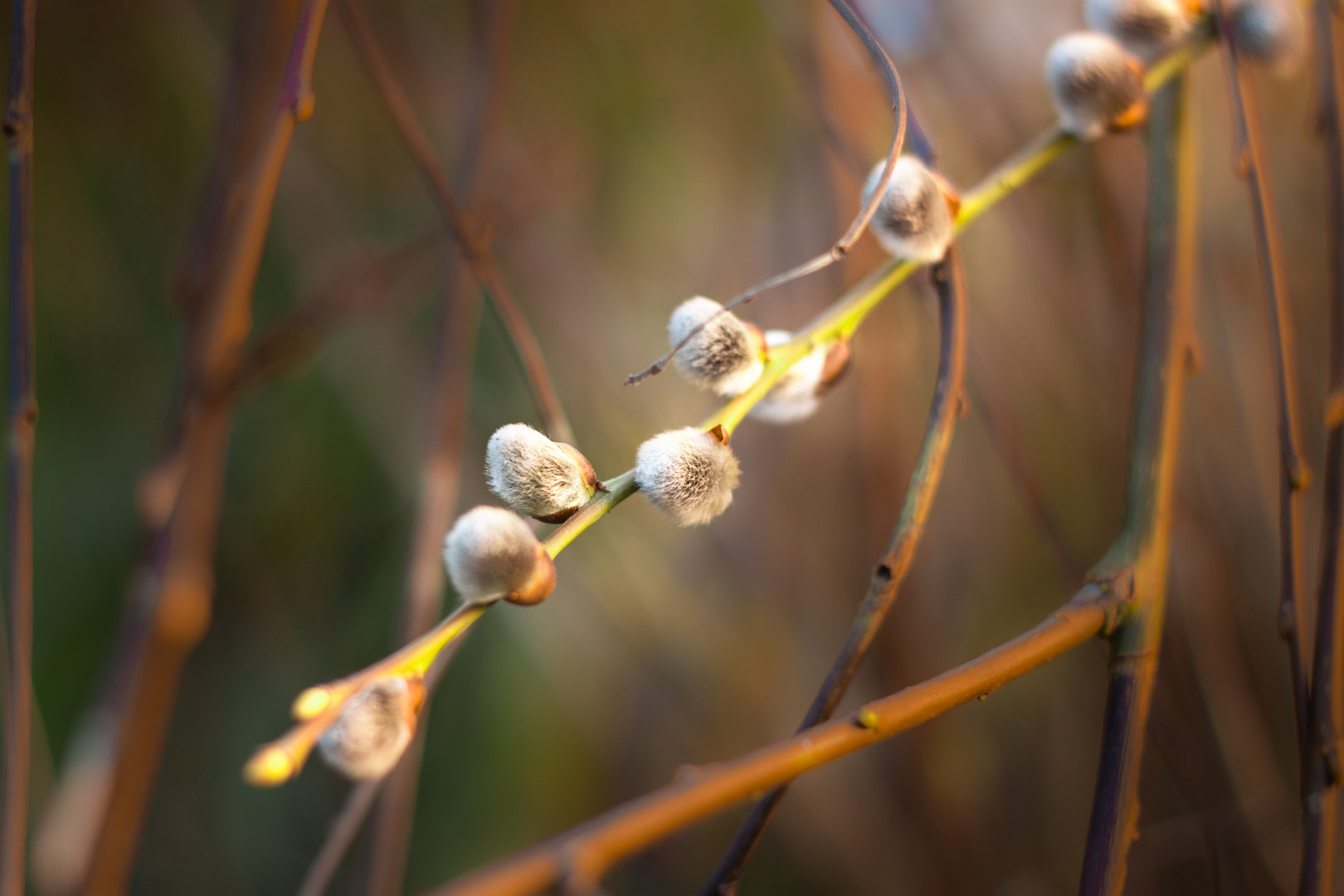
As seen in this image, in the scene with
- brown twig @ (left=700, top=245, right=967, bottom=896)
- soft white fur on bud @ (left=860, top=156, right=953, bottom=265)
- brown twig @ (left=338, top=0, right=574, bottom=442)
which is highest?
brown twig @ (left=338, top=0, right=574, bottom=442)

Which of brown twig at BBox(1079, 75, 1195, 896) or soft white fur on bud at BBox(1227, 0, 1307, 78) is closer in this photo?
brown twig at BBox(1079, 75, 1195, 896)

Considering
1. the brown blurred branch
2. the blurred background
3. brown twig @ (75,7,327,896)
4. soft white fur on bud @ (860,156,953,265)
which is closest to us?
the brown blurred branch

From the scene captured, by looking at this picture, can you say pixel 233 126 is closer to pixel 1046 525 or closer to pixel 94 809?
pixel 94 809

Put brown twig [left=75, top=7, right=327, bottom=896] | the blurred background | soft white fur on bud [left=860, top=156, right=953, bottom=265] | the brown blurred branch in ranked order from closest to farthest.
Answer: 1. the brown blurred branch
2. soft white fur on bud [left=860, top=156, right=953, bottom=265]
3. brown twig [left=75, top=7, right=327, bottom=896]
4. the blurred background

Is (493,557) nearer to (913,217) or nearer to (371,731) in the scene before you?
(371,731)

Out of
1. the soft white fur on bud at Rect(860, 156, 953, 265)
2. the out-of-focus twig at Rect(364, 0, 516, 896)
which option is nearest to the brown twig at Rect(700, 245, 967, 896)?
the soft white fur on bud at Rect(860, 156, 953, 265)

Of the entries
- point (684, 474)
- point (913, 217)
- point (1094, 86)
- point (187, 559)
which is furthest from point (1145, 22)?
point (187, 559)

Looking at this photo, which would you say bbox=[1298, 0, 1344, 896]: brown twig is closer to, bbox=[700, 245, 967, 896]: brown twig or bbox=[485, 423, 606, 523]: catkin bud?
bbox=[700, 245, 967, 896]: brown twig
